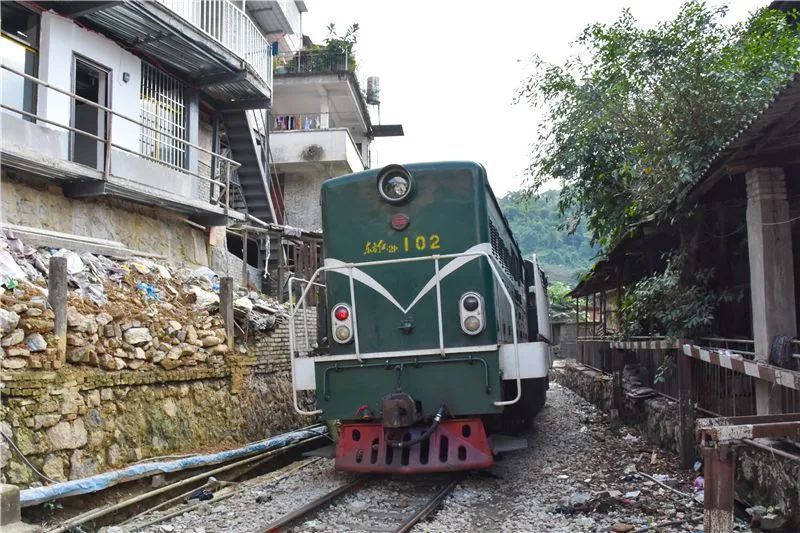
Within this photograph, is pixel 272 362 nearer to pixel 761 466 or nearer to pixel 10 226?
pixel 10 226

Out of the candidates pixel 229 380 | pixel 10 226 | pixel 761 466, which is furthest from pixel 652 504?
pixel 10 226

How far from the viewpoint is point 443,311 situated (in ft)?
22.1

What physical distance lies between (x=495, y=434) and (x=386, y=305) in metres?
1.72

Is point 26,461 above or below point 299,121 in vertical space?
below

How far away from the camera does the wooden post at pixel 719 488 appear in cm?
313

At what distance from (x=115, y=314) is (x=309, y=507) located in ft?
11.0

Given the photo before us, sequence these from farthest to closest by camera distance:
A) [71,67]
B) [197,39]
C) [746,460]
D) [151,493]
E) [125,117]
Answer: [197,39], [71,67], [125,117], [151,493], [746,460]

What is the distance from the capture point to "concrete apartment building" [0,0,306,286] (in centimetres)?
938

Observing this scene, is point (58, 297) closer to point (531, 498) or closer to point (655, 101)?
point (531, 498)

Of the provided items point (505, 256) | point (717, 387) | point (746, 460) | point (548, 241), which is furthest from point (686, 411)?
point (548, 241)

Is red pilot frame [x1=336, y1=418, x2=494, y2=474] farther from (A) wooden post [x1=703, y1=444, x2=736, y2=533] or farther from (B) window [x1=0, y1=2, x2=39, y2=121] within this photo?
(B) window [x1=0, y1=2, x2=39, y2=121]

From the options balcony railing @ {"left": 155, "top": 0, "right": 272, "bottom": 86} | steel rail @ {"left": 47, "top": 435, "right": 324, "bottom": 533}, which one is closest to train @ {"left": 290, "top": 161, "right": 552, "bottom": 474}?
steel rail @ {"left": 47, "top": 435, "right": 324, "bottom": 533}

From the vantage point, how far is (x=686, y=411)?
23.3ft

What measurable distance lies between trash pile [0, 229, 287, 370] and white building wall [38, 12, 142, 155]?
2351 mm
